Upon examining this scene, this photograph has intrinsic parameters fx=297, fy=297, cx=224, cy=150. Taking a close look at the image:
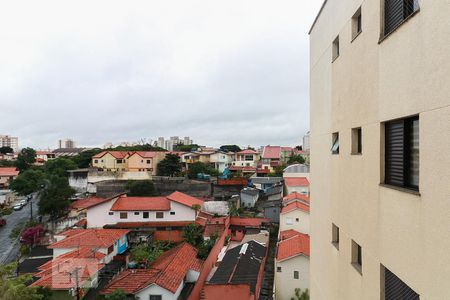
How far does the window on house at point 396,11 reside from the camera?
9.70ft

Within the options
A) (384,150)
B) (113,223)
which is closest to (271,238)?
(113,223)

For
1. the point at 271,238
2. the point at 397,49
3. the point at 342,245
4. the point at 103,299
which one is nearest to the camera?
the point at 397,49

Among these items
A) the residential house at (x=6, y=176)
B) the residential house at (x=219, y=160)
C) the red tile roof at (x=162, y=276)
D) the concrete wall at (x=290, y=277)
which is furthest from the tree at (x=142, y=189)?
the residential house at (x=6, y=176)

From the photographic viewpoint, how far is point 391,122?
333 cm

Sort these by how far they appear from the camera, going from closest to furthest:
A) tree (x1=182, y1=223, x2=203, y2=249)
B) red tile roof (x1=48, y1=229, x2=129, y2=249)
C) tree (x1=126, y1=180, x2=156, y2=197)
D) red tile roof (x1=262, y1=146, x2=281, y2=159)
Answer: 1. red tile roof (x1=48, y1=229, x2=129, y2=249)
2. tree (x1=182, y1=223, x2=203, y2=249)
3. tree (x1=126, y1=180, x2=156, y2=197)
4. red tile roof (x1=262, y1=146, x2=281, y2=159)

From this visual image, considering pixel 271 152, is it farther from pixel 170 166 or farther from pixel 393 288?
pixel 393 288

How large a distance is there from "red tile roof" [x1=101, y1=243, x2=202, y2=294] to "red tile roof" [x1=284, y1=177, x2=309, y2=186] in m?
19.6

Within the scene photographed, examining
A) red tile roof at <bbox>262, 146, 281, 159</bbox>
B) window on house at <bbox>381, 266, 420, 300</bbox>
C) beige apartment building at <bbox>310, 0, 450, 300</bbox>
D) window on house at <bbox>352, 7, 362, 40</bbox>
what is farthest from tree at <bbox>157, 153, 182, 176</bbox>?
window on house at <bbox>381, 266, 420, 300</bbox>

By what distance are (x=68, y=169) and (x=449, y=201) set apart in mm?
48165

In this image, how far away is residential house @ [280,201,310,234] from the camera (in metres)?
21.0

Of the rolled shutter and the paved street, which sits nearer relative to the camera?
the rolled shutter

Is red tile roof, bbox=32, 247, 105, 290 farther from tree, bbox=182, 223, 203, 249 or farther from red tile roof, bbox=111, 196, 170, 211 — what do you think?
red tile roof, bbox=111, 196, 170, 211

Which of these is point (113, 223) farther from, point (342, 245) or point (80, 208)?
point (342, 245)

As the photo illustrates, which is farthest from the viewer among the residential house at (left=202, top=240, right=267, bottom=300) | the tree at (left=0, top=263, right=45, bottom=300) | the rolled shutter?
the residential house at (left=202, top=240, right=267, bottom=300)
